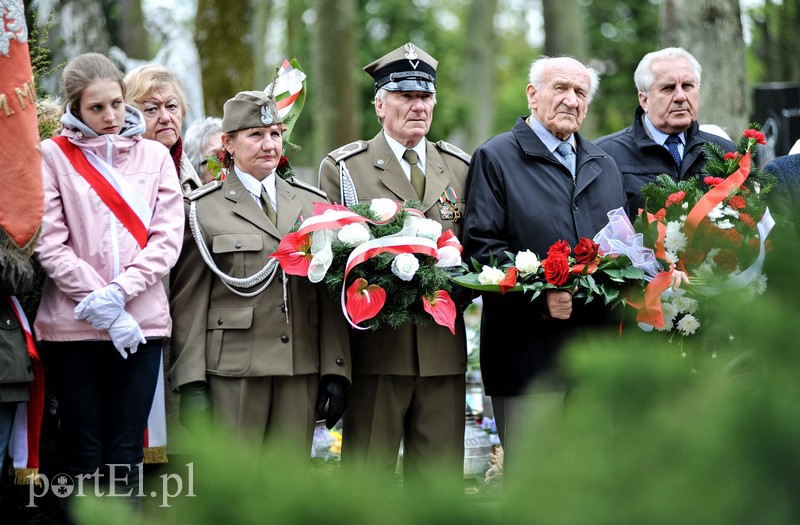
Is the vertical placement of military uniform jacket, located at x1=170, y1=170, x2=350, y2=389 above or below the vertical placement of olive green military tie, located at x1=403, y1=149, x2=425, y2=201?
below

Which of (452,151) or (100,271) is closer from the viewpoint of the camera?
(100,271)

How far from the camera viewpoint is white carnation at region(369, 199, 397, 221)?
4.18 meters

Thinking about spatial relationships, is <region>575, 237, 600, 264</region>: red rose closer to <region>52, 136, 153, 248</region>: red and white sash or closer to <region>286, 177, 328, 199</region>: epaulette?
<region>286, 177, 328, 199</region>: epaulette

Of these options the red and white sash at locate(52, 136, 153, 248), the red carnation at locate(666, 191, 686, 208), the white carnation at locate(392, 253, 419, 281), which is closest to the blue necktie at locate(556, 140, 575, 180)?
the red carnation at locate(666, 191, 686, 208)

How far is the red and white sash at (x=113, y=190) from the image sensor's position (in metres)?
4.09

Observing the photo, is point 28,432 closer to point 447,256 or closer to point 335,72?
point 447,256

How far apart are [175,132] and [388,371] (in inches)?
67.0

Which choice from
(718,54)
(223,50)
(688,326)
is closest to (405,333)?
(688,326)

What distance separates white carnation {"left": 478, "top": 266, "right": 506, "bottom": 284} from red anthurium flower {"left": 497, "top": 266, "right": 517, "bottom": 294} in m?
0.02

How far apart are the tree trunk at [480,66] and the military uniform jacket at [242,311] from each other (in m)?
23.1

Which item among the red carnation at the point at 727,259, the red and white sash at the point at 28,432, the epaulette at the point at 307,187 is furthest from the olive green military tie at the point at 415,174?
the red carnation at the point at 727,259

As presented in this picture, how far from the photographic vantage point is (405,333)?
14.9 ft

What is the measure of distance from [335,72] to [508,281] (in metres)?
13.0

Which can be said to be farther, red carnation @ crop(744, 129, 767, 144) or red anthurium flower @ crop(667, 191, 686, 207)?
red carnation @ crop(744, 129, 767, 144)
